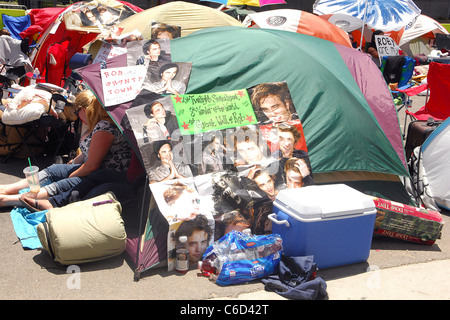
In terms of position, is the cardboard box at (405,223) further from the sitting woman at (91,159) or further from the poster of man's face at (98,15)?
the poster of man's face at (98,15)

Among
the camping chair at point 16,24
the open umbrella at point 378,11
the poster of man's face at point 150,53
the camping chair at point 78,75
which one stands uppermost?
the poster of man's face at point 150,53

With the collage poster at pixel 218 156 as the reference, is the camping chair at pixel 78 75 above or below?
below

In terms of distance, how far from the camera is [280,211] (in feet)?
12.0

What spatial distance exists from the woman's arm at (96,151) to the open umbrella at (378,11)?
6530 mm

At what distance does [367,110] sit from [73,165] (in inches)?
123

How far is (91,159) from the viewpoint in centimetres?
441

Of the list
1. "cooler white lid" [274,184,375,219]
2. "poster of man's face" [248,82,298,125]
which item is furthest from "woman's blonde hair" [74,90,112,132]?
"cooler white lid" [274,184,375,219]

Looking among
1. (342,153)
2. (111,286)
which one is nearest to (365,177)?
(342,153)

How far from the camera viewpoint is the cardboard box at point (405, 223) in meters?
4.05

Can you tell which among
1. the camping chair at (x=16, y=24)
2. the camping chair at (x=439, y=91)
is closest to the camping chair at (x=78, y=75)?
the camping chair at (x=439, y=91)

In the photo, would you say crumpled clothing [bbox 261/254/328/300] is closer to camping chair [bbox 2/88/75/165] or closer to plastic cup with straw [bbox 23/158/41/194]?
plastic cup with straw [bbox 23/158/41/194]

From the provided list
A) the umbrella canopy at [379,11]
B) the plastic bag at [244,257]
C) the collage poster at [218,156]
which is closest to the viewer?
the plastic bag at [244,257]

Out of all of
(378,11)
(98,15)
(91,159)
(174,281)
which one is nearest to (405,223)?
(174,281)

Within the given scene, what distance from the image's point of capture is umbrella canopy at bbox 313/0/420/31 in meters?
9.24
